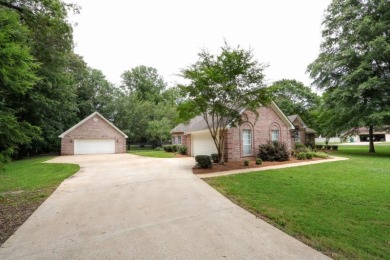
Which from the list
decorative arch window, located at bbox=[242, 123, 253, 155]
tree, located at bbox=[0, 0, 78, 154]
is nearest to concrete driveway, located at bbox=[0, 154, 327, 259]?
tree, located at bbox=[0, 0, 78, 154]

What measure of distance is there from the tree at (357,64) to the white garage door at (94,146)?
24.9 m

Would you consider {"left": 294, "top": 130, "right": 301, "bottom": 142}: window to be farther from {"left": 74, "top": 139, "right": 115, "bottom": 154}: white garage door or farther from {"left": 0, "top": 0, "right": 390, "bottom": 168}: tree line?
{"left": 74, "top": 139, "right": 115, "bottom": 154}: white garage door

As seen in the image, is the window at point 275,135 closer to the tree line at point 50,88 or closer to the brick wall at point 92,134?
the tree line at point 50,88

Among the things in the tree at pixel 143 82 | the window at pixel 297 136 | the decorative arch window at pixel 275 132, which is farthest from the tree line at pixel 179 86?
the tree at pixel 143 82

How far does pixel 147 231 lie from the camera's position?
4145 mm

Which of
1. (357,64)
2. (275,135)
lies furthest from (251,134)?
(357,64)

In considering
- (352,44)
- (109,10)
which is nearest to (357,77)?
(352,44)

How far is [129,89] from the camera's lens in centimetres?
5603

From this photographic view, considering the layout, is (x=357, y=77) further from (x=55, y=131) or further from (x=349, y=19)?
(x=55, y=131)

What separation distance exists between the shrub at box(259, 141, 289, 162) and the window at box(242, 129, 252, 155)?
0.96 m

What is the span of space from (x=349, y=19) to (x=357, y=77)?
19.7 ft

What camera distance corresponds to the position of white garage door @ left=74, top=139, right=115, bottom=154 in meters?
26.3

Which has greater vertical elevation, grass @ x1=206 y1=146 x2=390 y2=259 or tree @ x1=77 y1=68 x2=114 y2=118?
tree @ x1=77 y1=68 x2=114 y2=118

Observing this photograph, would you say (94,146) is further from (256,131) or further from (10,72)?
(10,72)
